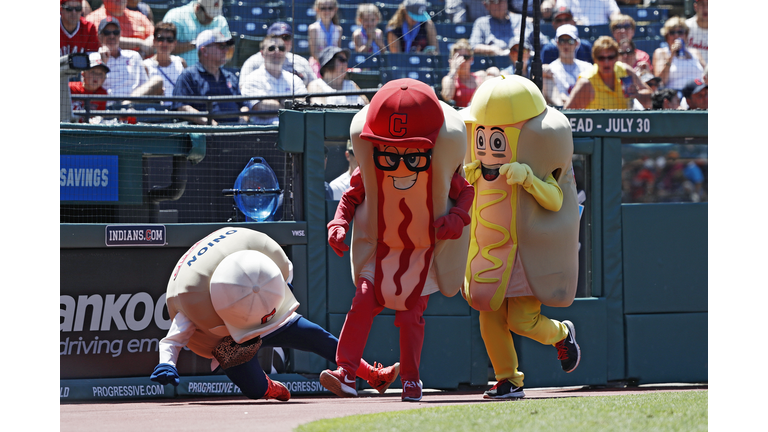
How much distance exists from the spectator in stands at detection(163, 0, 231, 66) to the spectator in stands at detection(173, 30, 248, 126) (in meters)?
0.37

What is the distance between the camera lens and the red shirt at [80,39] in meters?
7.87

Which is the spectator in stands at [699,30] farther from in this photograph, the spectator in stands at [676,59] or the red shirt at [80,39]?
the red shirt at [80,39]

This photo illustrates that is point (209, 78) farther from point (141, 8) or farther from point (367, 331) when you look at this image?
point (367, 331)

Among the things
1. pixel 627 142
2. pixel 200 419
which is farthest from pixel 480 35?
pixel 200 419

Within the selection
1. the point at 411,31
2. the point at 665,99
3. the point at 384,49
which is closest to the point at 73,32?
the point at 384,49

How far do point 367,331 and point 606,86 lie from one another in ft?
13.9

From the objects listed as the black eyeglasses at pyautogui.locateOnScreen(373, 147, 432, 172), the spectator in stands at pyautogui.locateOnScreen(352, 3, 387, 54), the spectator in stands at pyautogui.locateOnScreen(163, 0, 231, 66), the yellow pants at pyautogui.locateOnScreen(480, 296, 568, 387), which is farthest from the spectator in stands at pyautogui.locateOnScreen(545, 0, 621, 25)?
the black eyeglasses at pyautogui.locateOnScreen(373, 147, 432, 172)

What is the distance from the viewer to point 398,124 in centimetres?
498

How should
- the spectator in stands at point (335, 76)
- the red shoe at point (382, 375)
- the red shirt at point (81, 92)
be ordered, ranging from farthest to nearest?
the spectator in stands at point (335, 76) < the red shirt at point (81, 92) < the red shoe at point (382, 375)

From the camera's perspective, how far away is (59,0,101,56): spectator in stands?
7887 millimetres

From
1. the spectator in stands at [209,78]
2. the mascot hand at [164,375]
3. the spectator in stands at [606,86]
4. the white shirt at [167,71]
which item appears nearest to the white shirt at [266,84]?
the spectator in stands at [209,78]

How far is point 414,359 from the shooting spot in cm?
520

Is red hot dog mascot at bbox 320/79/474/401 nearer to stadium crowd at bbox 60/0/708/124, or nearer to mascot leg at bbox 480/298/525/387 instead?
mascot leg at bbox 480/298/525/387

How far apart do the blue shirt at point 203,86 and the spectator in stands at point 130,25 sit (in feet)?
2.90
